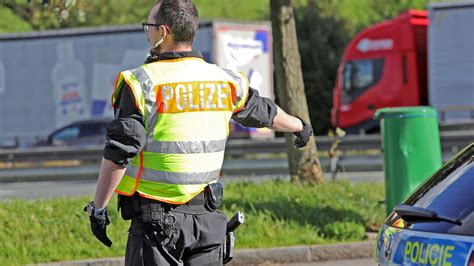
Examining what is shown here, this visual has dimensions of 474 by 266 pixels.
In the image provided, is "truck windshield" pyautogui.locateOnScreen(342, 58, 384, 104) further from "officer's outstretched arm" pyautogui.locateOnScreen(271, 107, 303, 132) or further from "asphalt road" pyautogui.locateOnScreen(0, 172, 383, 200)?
"officer's outstretched arm" pyautogui.locateOnScreen(271, 107, 303, 132)

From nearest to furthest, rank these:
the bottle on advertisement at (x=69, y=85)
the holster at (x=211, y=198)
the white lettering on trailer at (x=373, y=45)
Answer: the holster at (x=211, y=198), the white lettering on trailer at (x=373, y=45), the bottle on advertisement at (x=69, y=85)

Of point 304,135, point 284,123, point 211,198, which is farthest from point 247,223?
point 211,198

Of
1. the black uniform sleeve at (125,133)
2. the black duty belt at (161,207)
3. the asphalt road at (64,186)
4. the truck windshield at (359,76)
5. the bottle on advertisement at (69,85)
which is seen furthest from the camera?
the bottle on advertisement at (69,85)

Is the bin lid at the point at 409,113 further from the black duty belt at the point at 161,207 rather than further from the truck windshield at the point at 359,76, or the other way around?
the truck windshield at the point at 359,76

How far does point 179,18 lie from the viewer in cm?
448

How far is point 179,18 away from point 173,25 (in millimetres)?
38

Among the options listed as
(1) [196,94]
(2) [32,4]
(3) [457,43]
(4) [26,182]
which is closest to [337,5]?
(3) [457,43]

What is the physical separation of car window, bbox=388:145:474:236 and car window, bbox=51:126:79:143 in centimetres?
1904

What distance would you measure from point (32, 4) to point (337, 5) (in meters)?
33.5

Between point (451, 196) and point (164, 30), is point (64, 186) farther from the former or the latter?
point (451, 196)

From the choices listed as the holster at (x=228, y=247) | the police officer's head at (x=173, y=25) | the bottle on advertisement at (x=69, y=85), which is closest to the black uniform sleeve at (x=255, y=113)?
the police officer's head at (x=173, y=25)

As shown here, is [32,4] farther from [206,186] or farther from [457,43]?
[457,43]

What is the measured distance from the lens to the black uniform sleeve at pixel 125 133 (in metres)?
4.29

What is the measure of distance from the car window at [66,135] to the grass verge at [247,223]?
1175 centimetres
